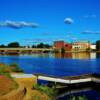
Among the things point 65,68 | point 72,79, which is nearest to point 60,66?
point 65,68

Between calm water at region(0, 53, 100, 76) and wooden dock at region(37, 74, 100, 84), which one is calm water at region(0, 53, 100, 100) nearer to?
calm water at region(0, 53, 100, 76)

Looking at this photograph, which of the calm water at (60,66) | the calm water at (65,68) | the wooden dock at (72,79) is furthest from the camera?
the calm water at (60,66)

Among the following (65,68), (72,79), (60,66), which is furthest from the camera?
(60,66)

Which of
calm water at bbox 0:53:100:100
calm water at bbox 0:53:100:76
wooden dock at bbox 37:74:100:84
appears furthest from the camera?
calm water at bbox 0:53:100:76

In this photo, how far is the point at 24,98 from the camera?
18.3m

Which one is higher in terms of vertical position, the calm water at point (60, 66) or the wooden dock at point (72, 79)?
the wooden dock at point (72, 79)

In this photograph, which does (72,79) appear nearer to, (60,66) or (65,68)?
(65,68)

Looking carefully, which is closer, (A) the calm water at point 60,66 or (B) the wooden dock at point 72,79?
(B) the wooden dock at point 72,79

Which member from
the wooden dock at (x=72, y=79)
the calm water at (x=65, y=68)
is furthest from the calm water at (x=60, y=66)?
the wooden dock at (x=72, y=79)

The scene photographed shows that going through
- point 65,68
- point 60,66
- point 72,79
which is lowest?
point 65,68

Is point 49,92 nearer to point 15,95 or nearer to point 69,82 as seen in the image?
point 15,95

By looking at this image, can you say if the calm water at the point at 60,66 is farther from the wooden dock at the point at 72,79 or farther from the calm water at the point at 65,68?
the wooden dock at the point at 72,79

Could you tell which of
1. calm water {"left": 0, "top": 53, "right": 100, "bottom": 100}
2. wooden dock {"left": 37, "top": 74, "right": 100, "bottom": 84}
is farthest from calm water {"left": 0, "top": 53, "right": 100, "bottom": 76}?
wooden dock {"left": 37, "top": 74, "right": 100, "bottom": 84}

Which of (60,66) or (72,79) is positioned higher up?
(72,79)
